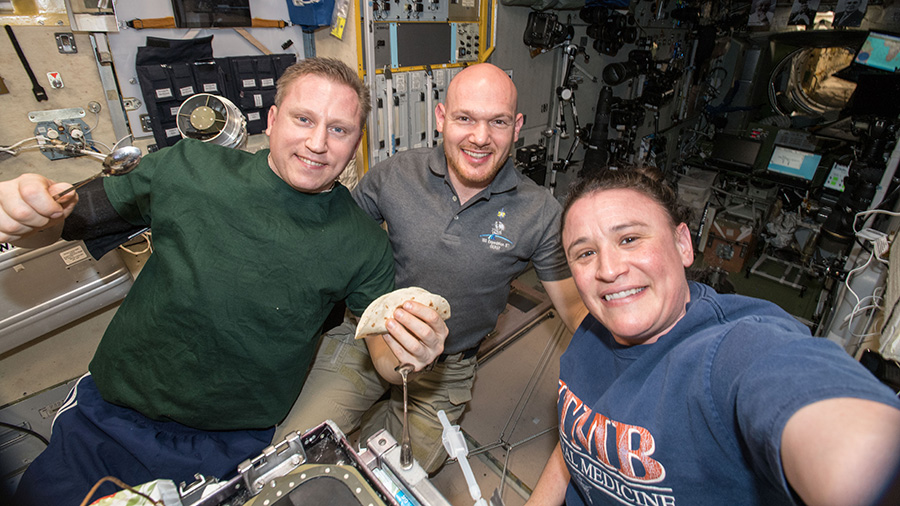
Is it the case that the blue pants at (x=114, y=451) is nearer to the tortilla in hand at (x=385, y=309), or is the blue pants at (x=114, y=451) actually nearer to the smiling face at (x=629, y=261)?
the tortilla in hand at (x=385, y=309)

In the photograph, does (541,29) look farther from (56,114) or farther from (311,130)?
(56,114)

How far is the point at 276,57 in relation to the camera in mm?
3344

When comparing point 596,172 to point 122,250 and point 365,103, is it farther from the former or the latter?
point 122,250

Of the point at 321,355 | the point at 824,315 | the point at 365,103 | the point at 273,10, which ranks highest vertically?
the point at 273,10

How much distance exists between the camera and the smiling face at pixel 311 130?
1.61 metres

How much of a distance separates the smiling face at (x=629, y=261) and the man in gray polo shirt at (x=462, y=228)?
0.73 metres

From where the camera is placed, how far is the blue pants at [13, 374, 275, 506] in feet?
4.45

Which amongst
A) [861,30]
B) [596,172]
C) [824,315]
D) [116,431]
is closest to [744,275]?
[824,315]

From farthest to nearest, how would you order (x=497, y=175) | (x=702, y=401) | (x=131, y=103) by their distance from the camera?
1. (x=131, y=103)
2. (x=497, y=175)
3. (x=702, y=401)

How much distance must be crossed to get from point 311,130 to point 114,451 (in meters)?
1.34

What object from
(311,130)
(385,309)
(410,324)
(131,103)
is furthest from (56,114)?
(410,324)

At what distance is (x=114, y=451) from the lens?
1512 mm

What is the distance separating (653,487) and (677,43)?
8.23 metres

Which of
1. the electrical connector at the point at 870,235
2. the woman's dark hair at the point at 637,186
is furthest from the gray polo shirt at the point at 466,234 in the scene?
the electrical connector at the point at 870,235
